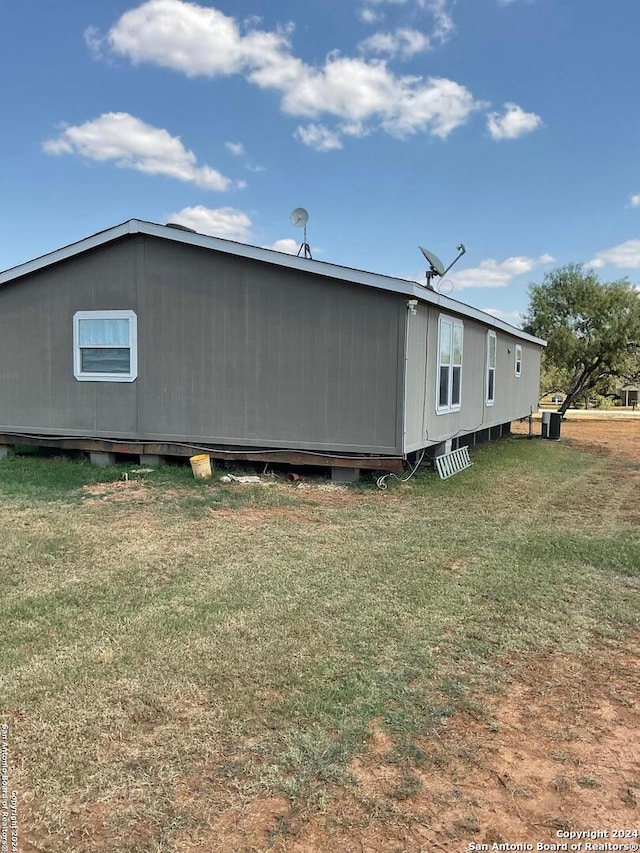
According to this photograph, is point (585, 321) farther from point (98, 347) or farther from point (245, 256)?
point (98, 347)

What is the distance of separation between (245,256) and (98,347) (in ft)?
9.22

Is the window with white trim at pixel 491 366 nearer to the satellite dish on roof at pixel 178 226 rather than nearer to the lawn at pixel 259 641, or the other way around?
the lawn at pixel 259 641

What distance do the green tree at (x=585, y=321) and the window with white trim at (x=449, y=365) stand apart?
42.4 feet

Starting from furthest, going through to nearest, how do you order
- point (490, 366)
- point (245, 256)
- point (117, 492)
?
point (490, 366)
point (245, 256)
point (117, 492)

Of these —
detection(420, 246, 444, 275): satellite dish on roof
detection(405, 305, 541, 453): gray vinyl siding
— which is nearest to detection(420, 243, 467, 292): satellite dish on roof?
detection(420, 246, 444, 275): satellite dish on roof

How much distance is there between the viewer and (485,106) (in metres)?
14.9

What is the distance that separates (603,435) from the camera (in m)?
17.0

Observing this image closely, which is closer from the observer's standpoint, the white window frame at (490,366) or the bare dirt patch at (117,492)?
the bare dirt patch at (117,492)

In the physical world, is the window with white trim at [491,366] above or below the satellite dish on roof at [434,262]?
below

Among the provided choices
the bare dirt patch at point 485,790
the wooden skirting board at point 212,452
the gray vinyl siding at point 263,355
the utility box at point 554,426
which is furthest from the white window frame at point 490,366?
the bare dirt patch at point 485,790

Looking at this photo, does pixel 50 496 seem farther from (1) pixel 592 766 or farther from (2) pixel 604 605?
(1) pixel 592 766

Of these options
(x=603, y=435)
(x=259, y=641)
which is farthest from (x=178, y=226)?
(x=603, y=435)

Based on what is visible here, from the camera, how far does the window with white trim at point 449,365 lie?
902 cm

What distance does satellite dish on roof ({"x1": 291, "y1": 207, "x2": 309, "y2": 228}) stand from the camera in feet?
30.4
